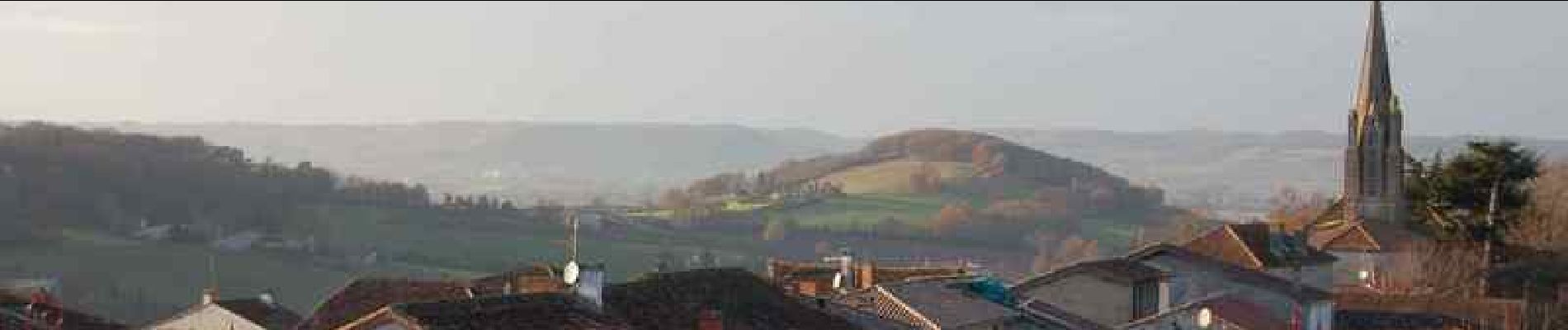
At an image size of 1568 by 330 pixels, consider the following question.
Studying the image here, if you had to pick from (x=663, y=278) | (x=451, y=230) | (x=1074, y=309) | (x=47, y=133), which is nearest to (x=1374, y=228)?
(x=1074, y=309)

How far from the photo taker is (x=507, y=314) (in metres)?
27.0

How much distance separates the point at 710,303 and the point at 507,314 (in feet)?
23.3

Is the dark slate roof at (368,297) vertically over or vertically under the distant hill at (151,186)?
over

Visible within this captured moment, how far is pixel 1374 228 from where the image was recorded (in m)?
81.6

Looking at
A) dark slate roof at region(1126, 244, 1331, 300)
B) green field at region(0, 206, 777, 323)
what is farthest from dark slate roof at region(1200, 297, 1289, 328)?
green field at region(0, 206, 777, 323)

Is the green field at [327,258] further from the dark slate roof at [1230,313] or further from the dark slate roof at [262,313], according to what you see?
the dark slate roof at [1230,313]

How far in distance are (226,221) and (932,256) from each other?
50116 mm

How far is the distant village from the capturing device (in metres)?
31.0

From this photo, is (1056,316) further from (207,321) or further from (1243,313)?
(207,321)

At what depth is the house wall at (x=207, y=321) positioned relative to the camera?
3681 centimetres

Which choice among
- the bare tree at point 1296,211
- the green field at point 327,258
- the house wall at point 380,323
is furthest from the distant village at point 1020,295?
the green field at point 327,258

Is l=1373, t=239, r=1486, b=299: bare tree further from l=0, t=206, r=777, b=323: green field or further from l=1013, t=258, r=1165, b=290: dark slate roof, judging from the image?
l=0, t=206, r=777, b=323: green field

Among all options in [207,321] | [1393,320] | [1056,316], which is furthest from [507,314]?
[1393,320]

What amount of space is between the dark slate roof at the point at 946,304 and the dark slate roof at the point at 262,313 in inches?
426
